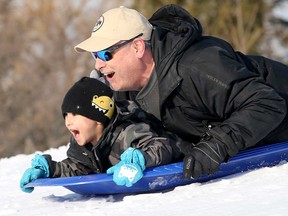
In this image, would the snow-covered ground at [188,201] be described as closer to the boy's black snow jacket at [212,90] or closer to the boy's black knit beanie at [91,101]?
the boy's black snow jacket at [212,90]

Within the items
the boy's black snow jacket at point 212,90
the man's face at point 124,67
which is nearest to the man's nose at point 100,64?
the man's face at point 124,67

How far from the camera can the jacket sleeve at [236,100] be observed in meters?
3.30

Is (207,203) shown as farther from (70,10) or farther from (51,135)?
(70,10)

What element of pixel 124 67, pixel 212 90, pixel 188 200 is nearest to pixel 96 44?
pixel 124 67

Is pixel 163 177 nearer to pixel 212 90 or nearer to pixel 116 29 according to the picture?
pixel 212 90

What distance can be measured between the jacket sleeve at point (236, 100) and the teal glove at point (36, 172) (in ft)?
2.91

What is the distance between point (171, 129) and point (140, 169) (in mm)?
525

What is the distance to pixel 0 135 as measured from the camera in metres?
24.3

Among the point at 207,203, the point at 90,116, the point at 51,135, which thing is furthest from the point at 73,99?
the point at 51,135

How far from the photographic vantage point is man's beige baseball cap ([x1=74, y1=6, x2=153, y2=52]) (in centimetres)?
362

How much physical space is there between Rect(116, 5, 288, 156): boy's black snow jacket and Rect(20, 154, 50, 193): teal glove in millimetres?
659

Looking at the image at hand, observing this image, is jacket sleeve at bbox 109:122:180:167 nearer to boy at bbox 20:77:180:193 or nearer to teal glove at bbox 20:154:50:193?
boy at bbox 20:77:180:193

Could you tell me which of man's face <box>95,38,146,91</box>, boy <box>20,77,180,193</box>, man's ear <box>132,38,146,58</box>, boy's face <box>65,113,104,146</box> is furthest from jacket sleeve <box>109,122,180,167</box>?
man's ear <box>132,38,146,58</box>

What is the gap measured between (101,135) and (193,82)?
0.53 metres
